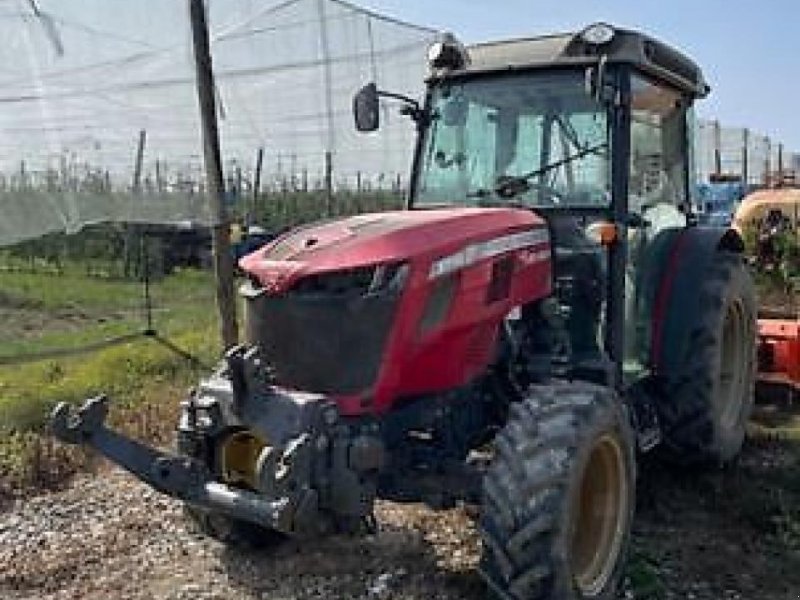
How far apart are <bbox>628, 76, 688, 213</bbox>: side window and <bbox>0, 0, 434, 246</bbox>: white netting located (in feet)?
13.5

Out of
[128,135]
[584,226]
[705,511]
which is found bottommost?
[705,511]

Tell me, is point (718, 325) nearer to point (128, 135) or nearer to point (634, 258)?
point (634, 258)

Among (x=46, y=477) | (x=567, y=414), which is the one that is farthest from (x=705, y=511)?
(x=46, y=477)

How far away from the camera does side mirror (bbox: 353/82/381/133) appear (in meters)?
5.19

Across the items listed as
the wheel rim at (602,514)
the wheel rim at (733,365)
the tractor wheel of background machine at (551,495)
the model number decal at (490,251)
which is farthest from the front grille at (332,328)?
the wheel rim at (733,365)

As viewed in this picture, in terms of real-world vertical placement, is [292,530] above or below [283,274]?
below

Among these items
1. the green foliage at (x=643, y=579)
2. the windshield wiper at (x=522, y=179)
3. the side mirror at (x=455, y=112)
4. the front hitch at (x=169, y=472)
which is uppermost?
the side mirror at (x=455, y=112)

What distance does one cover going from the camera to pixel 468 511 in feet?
16.8

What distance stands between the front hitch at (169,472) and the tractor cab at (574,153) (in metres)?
1.69

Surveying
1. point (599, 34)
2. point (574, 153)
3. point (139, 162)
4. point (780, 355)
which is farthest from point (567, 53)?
point (139, 162)

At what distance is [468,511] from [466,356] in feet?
3.42

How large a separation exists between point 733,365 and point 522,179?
205 centimetres

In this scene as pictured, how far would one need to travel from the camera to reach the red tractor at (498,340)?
12.8 feet

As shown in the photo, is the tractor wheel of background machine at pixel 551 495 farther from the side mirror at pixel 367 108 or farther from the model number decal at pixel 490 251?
the side mirror at pixel 367 108
